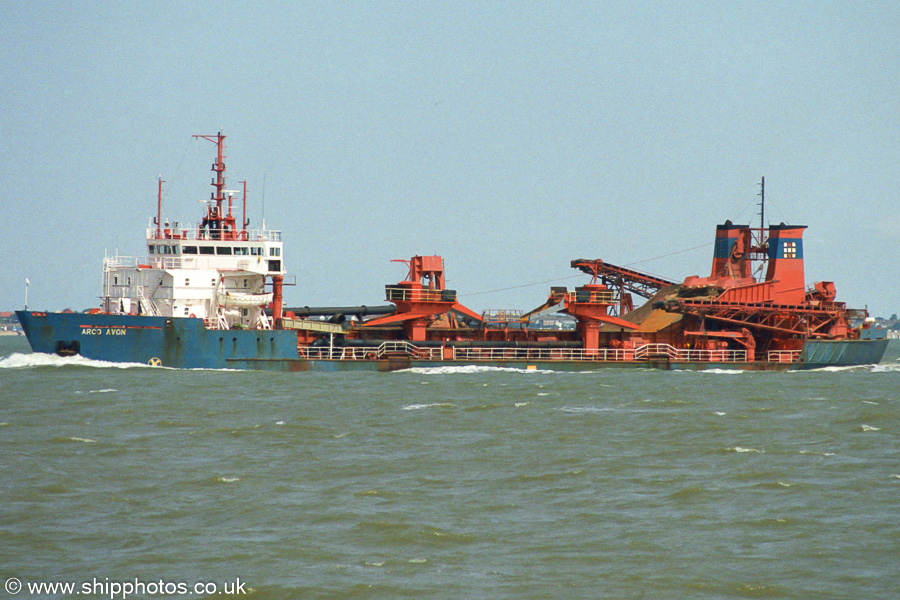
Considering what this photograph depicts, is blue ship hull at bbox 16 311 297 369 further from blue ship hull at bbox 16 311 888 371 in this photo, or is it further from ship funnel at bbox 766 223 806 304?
ship funnel at bbox 766 223 806 304

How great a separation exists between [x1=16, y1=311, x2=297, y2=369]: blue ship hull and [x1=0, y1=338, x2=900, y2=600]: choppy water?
6.03 metres

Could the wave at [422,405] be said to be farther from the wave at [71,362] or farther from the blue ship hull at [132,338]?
the wave at [71,362]

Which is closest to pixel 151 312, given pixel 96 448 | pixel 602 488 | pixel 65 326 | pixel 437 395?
pixel 65 326

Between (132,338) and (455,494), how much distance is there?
77.9 feet

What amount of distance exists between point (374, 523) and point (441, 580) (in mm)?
2853

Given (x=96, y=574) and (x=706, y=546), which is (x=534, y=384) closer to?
(x=706, y=546)

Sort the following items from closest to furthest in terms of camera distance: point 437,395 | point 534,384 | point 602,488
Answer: point 602,488 < point 437,395 < point 534,384

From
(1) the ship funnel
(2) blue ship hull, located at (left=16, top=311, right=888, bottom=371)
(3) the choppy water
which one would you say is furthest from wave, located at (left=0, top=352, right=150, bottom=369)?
(1) the ship funnel

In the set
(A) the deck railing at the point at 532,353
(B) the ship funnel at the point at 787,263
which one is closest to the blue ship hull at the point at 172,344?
(A) the deck railing at the point at 532,353

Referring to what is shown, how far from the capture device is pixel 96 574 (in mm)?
13930

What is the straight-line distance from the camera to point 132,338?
1521 inches

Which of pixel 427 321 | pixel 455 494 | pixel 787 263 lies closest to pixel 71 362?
pixel 427 321

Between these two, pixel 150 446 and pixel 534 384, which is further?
pixel 534 384

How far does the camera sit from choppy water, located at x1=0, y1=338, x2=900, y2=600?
1423cm
